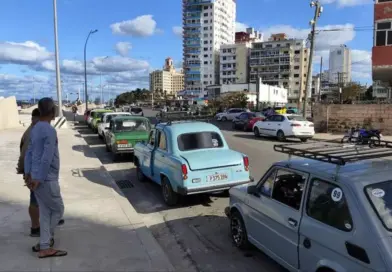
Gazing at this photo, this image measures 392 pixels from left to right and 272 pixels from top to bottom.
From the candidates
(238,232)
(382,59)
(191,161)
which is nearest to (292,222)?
(238,232)

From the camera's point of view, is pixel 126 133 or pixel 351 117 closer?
pixel 126 133

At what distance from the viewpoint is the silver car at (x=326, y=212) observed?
10.1ft

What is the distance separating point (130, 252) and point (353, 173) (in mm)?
2980

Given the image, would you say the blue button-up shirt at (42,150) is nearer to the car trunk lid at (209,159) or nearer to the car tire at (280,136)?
the car trunk lid at (209,159)

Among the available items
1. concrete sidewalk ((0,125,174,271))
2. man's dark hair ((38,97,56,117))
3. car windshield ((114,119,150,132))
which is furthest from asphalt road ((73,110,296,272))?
car windshield ((114,119,150,132))

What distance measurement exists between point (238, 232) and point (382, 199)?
7.81 ft

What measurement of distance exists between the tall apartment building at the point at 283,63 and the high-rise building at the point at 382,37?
101275 mm

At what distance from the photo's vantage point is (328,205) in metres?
3.54

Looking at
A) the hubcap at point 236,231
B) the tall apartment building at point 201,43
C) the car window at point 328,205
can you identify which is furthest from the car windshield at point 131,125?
the tall apartment building at point 201,43

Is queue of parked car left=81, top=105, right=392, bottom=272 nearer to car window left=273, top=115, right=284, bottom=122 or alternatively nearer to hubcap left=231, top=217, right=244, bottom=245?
hubcap left=231, top=217, right=244, bottom=245

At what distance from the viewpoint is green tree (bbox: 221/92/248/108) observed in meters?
68.6

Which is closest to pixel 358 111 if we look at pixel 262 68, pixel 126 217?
pixel 126 217

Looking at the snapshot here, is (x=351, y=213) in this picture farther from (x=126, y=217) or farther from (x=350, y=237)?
(x=126, y=217)

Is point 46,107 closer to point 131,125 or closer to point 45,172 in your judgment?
point 45,172
